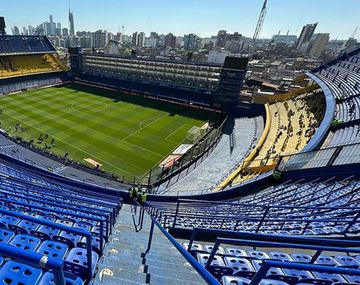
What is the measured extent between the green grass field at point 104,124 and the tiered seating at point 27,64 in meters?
9.32

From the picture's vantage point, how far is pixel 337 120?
68.6 ft

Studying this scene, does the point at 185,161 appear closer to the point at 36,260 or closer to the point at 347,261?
the point at 347,261

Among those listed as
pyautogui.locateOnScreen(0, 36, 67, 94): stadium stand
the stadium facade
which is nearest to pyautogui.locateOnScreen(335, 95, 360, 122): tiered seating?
the stadium facade

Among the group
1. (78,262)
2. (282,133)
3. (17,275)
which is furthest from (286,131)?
(17,275)

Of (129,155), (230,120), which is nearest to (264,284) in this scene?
(129,155)

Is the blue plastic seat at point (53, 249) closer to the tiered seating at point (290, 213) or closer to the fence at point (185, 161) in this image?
the tiered seating at point (290, 213)

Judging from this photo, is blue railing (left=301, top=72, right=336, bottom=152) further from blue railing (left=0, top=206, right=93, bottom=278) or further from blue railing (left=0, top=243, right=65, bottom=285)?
blue railing (left=0, top=243, right=65, bottom=285)

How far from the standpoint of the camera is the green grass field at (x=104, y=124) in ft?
101

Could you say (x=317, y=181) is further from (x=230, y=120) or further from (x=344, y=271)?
(x=230, y=120)

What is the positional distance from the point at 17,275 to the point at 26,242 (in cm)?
131

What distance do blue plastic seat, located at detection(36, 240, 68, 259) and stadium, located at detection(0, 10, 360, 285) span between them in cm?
3

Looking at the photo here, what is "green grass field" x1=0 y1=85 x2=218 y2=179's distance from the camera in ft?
101

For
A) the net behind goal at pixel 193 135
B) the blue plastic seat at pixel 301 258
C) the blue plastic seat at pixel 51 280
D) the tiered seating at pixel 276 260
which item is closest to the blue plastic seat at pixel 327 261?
the tiered seating at pixel 276 260

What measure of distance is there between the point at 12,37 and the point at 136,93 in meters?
41.5
